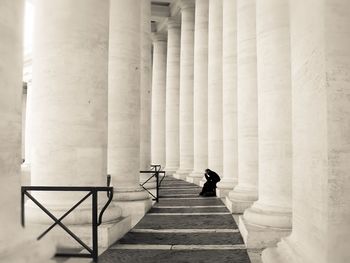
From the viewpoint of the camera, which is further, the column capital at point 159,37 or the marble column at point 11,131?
the column capital at point 159,37

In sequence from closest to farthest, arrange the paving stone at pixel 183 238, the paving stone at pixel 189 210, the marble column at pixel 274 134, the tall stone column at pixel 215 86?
the marble column at pixel 274 134
the paving stone at pixel 183 238
the paving stone at pixel 189 210
the tall stone column at pixel 215 86

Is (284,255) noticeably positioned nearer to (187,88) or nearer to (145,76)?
(145,76)

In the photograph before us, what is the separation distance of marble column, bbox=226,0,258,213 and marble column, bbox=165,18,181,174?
63730 mm

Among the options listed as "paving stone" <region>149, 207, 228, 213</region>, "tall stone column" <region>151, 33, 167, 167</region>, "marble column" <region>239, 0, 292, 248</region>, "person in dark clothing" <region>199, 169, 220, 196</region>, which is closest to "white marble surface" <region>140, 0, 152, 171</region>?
"person in dark clothing" <region>199, 169, 220, 196</region>

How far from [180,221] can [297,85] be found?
69.0 feet

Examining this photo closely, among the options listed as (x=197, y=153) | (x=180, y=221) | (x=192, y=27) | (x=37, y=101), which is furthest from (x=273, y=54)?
(x=192, y=27)

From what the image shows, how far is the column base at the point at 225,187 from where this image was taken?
47.8m

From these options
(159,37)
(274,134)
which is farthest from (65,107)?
(159,37)

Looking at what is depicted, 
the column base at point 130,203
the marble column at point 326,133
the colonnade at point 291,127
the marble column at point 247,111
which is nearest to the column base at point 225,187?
the colonnade at point 291,127

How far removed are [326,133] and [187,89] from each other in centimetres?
7487

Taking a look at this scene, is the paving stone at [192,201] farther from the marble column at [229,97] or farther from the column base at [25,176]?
the column base at [25,176]

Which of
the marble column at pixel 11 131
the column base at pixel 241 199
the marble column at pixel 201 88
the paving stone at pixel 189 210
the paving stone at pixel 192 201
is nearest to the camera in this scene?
the marble column at pixel 11 131

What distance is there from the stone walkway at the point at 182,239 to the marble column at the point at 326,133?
8.98 metres

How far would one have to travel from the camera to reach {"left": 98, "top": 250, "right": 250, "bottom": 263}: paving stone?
21.4 m
